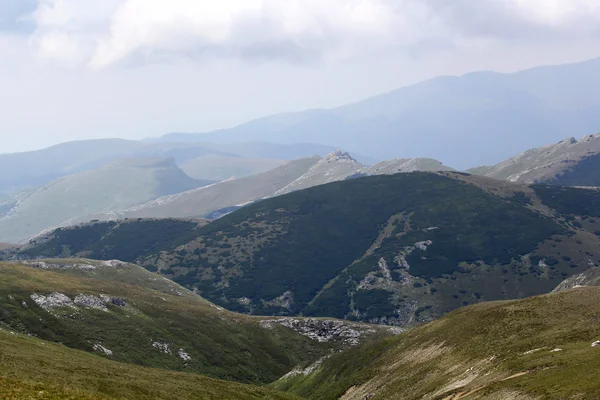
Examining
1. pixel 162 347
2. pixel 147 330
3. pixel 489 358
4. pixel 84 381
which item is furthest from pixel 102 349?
pixel 489 358

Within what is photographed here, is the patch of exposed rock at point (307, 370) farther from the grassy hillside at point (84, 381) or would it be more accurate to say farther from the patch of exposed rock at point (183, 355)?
the grassy hillside at point (84, 381)

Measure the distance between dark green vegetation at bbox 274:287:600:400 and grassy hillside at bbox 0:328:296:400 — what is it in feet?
62.4

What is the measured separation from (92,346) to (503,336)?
90.8m

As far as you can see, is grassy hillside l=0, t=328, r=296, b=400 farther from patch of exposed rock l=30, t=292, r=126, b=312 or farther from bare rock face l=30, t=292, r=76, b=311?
patch of exposed rock l=30, t=292, r=126, b=312

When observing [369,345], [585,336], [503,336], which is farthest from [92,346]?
[585,336]

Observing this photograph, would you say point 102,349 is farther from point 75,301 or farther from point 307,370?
point 307,370

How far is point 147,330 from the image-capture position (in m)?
147

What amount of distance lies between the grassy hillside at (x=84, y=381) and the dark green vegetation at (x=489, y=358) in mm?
19031

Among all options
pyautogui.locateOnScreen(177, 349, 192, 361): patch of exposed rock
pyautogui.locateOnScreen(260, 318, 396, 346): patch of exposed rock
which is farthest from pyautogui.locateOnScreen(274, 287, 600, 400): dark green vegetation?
pyautogui.locateOnScreen(260, 318, 396, 346): patch of exposed rock

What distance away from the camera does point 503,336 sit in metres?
80.8

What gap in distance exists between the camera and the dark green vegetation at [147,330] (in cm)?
13138

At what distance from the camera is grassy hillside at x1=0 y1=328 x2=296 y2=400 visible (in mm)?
47188

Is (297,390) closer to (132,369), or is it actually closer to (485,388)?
(132,369)

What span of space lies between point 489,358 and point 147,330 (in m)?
98.8
